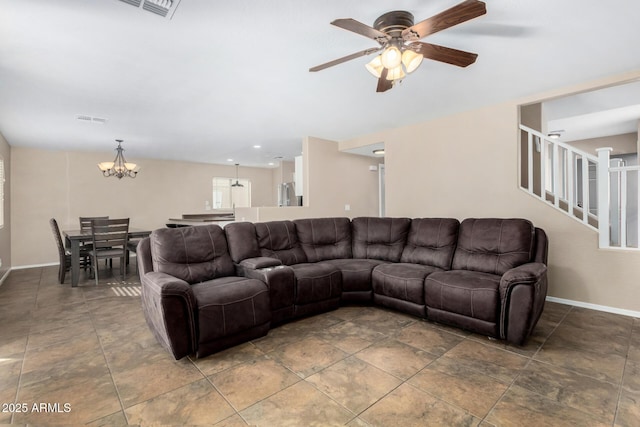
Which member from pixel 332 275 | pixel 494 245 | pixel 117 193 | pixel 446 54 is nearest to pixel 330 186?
pixel 332 275

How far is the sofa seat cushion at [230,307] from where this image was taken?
2.27 m

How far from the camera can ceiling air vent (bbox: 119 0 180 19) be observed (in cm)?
184

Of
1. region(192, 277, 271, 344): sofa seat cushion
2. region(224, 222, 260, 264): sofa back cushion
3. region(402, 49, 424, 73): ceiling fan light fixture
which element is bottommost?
region(192, 277, 271, 344): sofa seat cushion

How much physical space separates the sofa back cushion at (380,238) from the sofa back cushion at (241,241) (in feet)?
4.68

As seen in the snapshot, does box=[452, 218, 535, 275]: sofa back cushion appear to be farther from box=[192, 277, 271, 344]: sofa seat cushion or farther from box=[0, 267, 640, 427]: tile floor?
box=[192, 277, 271, 344]: sofa seat cushion

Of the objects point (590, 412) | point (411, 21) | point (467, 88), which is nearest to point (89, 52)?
point (411, 21)

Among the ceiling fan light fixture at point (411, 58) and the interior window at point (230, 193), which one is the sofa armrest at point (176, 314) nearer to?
the ceiling fan light fixture at point (411, 58)

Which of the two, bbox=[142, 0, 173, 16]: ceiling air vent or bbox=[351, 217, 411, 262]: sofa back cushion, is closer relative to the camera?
bbox=[142, 0, 173, 16]: ceiling air vent

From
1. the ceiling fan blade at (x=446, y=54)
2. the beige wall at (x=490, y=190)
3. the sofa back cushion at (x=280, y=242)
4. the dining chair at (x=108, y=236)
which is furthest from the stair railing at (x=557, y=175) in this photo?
the dining chair at (x=108, y=236)

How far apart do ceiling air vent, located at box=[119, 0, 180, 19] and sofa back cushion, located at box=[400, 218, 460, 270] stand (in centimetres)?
317

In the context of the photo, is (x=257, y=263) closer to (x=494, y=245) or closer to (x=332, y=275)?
(x=332, y=275)

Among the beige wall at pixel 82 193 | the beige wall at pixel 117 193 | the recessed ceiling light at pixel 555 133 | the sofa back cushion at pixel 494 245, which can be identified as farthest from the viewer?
the beige wall at pixel 82 193

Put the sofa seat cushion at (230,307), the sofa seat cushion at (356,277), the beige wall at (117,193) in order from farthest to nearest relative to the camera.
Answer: the beige wall at (117,193) < the sofa seat cushion at (356,277) < the sofa seat cushion at (230,307)

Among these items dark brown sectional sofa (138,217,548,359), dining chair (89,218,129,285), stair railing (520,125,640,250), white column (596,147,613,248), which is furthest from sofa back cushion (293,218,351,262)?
dining chair (89,218,129,285)
